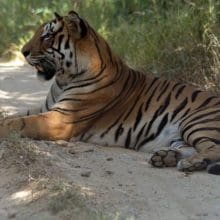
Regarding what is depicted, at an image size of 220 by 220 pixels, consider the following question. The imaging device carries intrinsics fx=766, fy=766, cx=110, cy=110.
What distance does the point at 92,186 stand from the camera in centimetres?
517

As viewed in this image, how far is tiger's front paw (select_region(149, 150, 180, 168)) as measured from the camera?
5.93 m

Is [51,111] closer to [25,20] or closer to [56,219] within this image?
[56,219]

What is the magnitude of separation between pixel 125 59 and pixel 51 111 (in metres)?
3.25

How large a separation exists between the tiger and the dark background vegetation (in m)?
1.52

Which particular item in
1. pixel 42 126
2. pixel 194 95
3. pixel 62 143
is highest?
pixel 194 95

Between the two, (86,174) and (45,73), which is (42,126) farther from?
(86,174)

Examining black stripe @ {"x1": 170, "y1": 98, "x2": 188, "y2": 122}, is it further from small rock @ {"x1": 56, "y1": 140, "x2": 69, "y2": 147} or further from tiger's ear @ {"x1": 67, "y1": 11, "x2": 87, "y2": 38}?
tiger's ear @ {"x1": 67, "y1": 11, "x2": 87, "y2": 38}

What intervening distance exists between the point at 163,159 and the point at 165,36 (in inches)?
137

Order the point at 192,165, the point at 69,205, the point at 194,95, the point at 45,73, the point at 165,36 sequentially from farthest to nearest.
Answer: the point at 165,36
the point at 45,73
the point at 194,95
the point at 192,165
the point at 69,205

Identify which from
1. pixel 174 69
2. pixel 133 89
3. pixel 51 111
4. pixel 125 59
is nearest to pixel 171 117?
pixel 133 89

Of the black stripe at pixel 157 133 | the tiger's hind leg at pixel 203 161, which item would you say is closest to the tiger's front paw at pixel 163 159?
the tiger's hind leg at pixel 203 161

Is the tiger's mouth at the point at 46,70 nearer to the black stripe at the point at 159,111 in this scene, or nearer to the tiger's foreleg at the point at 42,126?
the tiger's foreleg at the point at 42,126

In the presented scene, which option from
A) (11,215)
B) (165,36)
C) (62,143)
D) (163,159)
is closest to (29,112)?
(62,143)

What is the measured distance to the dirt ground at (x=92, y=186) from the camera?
4707mm
